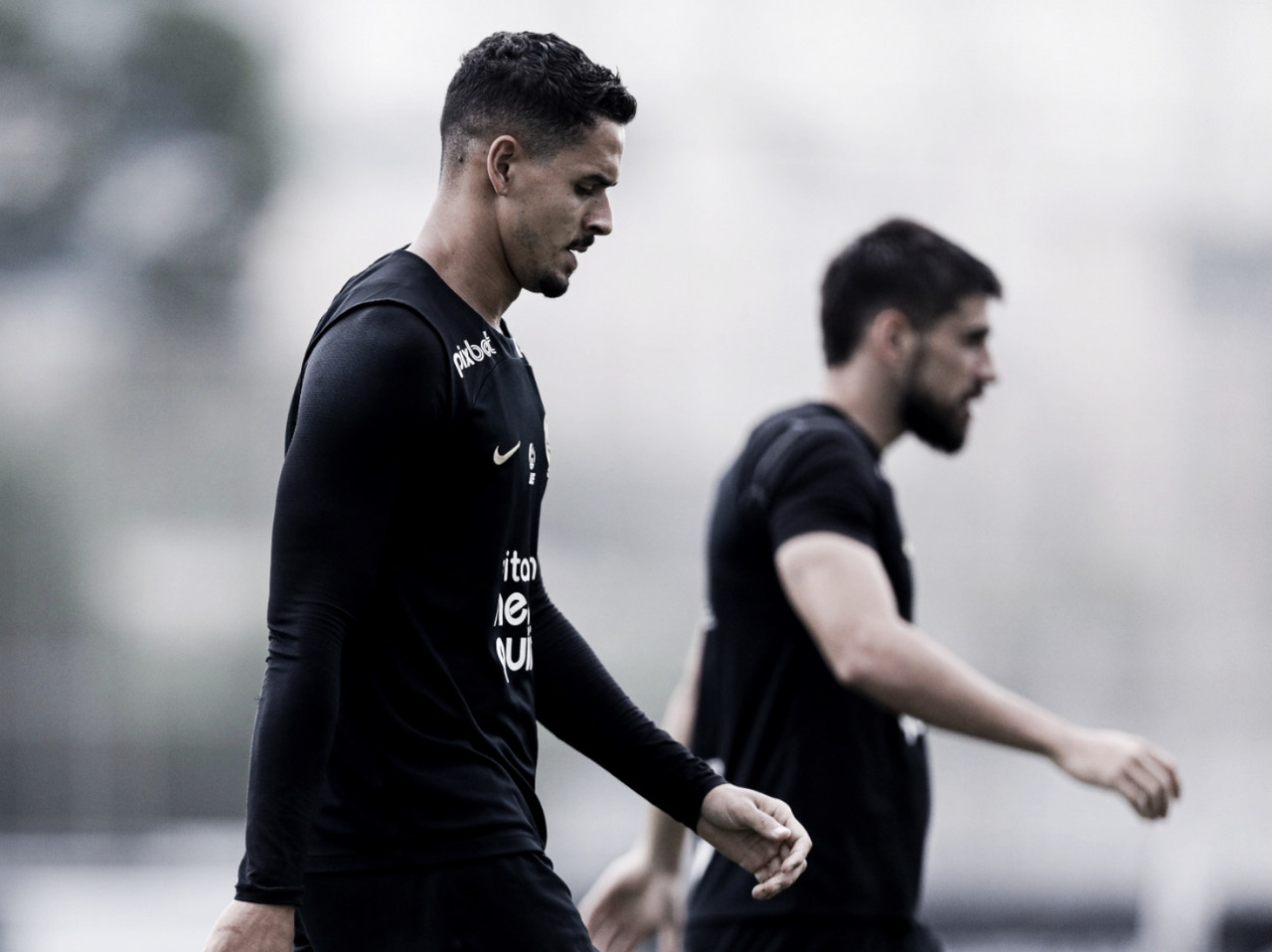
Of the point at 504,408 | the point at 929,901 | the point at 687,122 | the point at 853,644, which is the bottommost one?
the point at 929,901

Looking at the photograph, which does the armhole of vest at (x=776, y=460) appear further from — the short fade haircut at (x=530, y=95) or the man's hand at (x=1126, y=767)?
the short fade haircut at (x=530, y=95)

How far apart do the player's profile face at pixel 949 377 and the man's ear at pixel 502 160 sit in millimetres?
1680

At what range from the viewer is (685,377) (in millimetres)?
12734

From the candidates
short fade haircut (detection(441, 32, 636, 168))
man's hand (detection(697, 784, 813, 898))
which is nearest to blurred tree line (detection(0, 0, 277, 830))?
man's hand (detection(697, 784, 813, 898))

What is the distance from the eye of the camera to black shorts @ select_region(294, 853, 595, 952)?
228cm

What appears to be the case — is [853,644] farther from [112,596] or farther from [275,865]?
[112,596]

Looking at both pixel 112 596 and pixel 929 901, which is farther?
pixel 112 596

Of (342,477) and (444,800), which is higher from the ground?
(342,477)

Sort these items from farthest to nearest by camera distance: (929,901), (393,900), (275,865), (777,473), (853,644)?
(929,901) < (777,473) < (853,644) < (393,900) < (275,865)

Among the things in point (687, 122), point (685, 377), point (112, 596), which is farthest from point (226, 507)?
point (687, 122)

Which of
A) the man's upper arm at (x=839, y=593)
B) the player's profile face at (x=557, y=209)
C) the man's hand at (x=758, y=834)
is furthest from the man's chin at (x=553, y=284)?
the man's upper arm at (x=839, y=593)

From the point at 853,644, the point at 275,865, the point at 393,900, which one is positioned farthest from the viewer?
the point at 853,644

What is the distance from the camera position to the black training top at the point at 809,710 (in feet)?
11.3

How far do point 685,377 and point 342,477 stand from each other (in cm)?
1062
